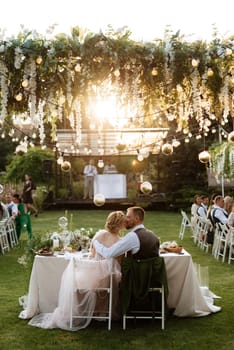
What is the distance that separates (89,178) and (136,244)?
1515 centimetres

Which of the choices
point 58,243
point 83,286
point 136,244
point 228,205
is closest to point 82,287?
point 83,286

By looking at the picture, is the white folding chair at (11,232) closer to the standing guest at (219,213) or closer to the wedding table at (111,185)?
the standing guest at (219,213)

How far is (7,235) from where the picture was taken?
11.5 m

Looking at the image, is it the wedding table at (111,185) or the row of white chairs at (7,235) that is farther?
the wedding table at (111,185)

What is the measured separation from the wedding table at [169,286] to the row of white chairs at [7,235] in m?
5.01

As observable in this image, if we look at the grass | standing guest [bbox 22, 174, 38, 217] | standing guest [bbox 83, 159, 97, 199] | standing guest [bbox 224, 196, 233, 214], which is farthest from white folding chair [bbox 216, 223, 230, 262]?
standing guest [bbox 83, 159, 97, 199]

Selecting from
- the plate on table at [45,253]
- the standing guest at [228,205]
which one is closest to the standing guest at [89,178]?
the standing guest at [228,205]

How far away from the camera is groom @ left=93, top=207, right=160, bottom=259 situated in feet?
17.5

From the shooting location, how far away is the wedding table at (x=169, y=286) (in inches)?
230

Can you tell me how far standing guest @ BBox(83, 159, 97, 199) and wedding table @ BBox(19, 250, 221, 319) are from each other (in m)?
14.1

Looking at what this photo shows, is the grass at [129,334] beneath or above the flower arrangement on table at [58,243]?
beneath

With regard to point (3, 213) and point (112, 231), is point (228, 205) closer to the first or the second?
point (3, 213)

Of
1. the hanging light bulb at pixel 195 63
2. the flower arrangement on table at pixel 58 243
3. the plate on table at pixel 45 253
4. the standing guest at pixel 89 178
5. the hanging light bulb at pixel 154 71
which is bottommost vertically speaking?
the plate on table at pixel 45 253

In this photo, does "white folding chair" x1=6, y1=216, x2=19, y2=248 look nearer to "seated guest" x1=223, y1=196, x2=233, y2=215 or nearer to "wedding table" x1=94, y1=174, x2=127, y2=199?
"seated guest" x1=223, y1=196, x2=233, y2=215
